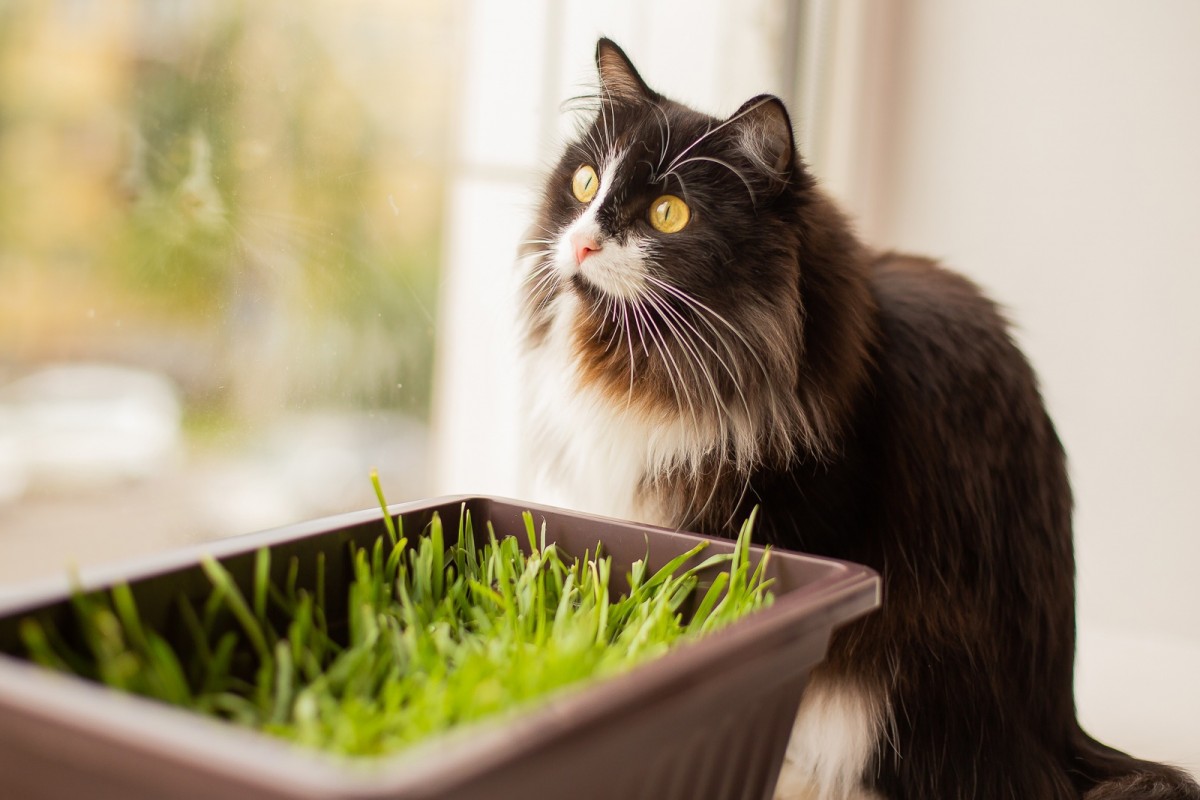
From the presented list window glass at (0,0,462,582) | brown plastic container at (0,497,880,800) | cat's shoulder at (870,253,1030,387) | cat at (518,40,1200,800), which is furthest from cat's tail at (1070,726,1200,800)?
window glass at (0,0,462,582)

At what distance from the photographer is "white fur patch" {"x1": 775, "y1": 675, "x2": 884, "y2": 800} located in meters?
1.08

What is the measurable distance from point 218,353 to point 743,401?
1.94 ft

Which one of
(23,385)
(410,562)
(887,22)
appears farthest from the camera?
(887,22)

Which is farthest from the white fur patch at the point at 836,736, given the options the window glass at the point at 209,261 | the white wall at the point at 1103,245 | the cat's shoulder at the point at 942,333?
the white wall at the point at 1103,245

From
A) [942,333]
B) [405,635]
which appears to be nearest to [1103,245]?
[942,333]

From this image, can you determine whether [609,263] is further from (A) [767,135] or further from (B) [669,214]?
(A) [767,135]

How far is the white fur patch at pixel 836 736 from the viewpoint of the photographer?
108 cm

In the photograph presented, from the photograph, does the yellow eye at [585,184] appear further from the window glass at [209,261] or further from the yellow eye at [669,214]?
the window glass at [209,261]

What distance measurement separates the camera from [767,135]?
108cm

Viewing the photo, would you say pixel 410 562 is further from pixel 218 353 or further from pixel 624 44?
pixel 624 44

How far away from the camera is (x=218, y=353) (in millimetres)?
1183

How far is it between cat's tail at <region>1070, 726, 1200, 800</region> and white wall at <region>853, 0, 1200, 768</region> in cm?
50

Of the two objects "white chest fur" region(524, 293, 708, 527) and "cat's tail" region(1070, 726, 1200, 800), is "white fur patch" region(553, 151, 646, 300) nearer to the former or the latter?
"white chest fur" region(524, 293, 708, 527)

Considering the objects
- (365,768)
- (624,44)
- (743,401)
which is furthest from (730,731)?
(624,44)
